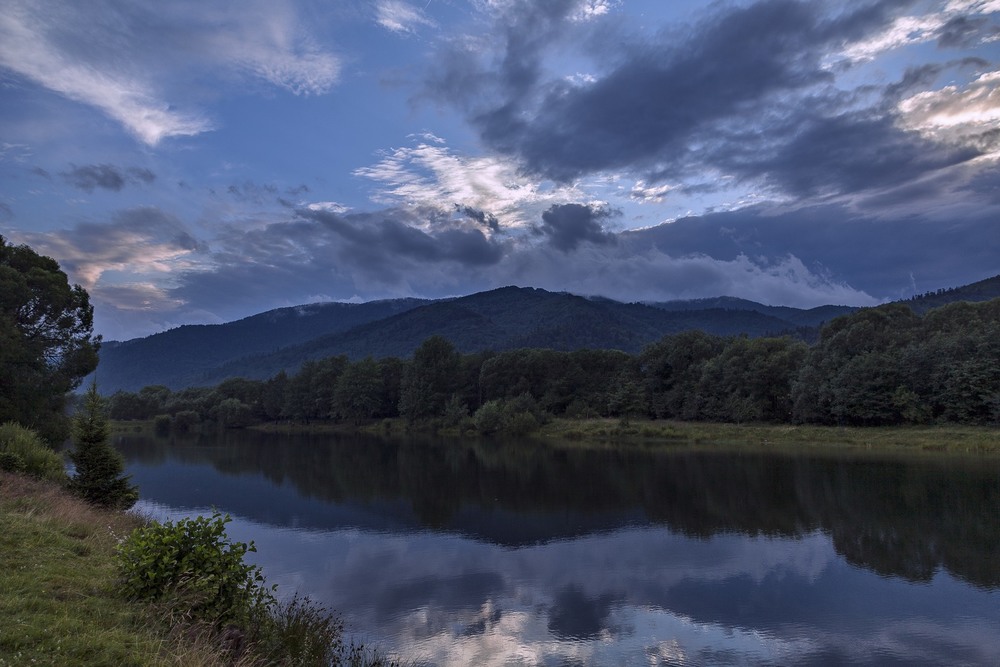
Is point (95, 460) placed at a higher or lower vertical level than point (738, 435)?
higher

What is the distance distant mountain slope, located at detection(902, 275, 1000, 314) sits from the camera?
557ft

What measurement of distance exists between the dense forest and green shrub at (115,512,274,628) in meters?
69.0

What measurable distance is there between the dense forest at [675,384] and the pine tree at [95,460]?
222 ft

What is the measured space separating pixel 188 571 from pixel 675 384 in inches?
3400

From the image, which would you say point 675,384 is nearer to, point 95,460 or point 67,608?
point 95,460

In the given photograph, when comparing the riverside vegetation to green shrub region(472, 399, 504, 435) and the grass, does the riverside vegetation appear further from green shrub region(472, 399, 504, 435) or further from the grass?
green shrub region(472, 399, 504, 435)

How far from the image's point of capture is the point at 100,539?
13.8 m

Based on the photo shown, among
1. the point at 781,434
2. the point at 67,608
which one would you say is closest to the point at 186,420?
the point at 781,434

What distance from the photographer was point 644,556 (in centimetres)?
2397

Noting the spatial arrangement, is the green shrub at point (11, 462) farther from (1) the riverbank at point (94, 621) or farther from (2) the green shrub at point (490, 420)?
(2) the green shrub at point (490, 420)

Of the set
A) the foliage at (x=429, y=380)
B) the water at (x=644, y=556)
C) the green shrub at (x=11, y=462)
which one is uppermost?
the foliage at (x=429, y=380)

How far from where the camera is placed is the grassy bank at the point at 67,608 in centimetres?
717

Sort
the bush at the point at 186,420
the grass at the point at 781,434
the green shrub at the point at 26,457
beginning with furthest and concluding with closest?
the bush at the point at 186,420 < the grass at the point at 781,434 < the green shrub at the point at 26,457

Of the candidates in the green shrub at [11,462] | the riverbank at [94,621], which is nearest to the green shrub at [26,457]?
the green shrub at [11,462]
